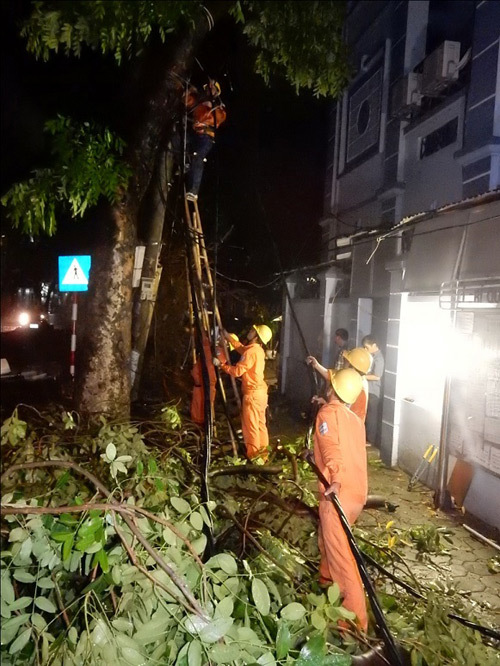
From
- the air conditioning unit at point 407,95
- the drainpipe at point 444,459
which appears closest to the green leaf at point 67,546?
the drainpipe at point 444,459

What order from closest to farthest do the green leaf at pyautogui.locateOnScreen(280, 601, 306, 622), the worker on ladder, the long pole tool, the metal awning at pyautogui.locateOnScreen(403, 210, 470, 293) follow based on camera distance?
the green leaf at pyautogui.locateOnScreen(280, 601, 306, 622)
the long pole tool
the metal awning at pyautogui.locateOnScreen(403, 210, 470, 293)
the worker on ladder

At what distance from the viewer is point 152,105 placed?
471 centimetres

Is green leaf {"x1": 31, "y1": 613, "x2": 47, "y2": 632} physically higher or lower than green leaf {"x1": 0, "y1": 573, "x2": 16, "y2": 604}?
lower

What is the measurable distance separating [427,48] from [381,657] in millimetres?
9435

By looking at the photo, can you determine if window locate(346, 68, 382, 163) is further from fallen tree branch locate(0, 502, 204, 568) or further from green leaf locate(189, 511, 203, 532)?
fallen tree branch locate(0, 502, 204, 568)

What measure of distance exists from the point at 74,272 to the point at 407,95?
621 centimetres

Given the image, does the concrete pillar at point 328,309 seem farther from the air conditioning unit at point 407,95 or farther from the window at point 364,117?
the air conditioning unit at point 407,95

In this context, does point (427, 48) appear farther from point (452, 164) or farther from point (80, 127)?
point (80, 127)

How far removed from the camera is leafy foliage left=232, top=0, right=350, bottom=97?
4137 mm

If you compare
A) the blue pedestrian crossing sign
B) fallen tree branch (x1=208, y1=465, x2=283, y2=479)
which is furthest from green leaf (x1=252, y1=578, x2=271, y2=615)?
the blue pedestrian crossing sign

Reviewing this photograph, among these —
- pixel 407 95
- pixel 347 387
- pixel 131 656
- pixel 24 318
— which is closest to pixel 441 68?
pixel 407 95

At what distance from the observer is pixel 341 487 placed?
11.8 feet

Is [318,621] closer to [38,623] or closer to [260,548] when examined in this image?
[260,548]

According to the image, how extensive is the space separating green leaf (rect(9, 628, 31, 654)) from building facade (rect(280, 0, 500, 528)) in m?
4.93
